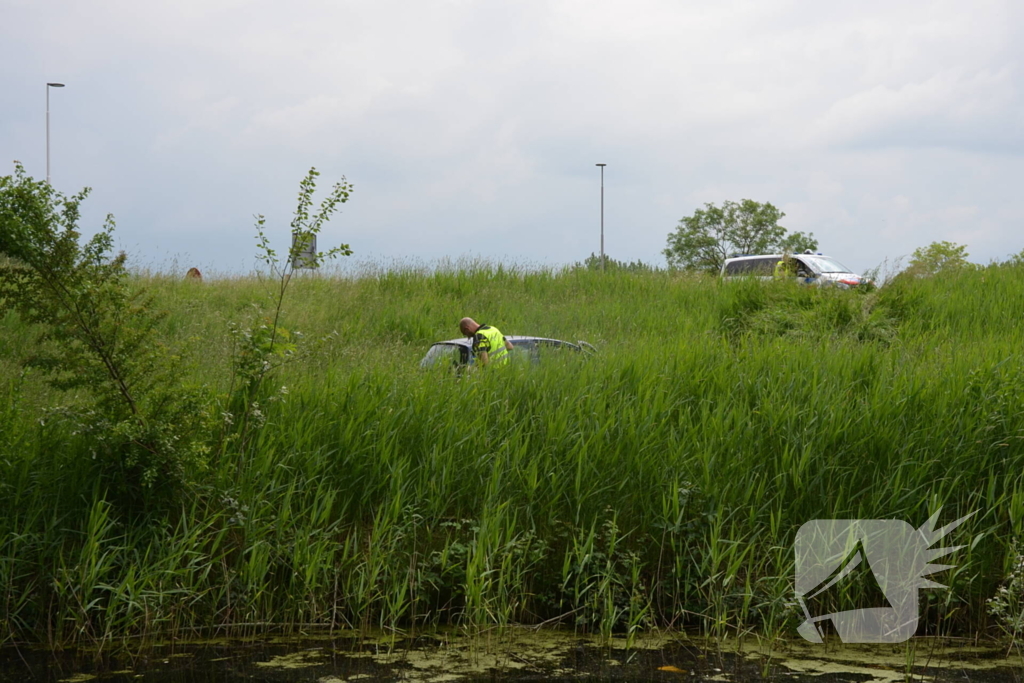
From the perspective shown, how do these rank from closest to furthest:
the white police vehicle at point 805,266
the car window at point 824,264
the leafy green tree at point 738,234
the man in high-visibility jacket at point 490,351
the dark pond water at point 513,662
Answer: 1. the dark pond water at point 513,662
2. the man in high-visibility jacket at point 490,351
3. the white police vehicle at point 805,266
4. the car window at point 824,264
5. the leafy green tree at point 738,234

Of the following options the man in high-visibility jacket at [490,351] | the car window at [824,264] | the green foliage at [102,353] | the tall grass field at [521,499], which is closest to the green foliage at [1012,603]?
the tall grass field at [521,499]

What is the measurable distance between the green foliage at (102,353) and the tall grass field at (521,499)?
0.19 meters

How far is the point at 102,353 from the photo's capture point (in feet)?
21.6

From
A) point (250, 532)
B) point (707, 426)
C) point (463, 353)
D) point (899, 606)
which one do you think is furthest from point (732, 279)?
point (250, 532)

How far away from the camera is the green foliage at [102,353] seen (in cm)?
641

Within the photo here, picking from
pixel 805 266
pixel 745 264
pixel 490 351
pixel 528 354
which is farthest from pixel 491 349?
pixel 745 264

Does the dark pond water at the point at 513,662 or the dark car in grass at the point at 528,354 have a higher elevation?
the dark car in grass at the point at 528,354

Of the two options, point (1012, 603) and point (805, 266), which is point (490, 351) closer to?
point (1012, 603)

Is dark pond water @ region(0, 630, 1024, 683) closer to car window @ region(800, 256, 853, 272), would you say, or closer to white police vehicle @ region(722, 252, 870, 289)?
white police vehicle @ region(722, 252, 870, 289)

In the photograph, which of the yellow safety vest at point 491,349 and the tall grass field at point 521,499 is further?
the yellow safety vest at point 491,349

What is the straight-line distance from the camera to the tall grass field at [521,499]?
19.9 feet

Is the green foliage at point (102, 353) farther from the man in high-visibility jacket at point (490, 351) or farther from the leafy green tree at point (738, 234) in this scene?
the leafy green tree at point (738, 234)

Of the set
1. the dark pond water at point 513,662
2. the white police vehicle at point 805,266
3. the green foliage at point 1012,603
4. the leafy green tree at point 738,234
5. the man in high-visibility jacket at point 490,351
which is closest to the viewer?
the dark pond water at point 513,662

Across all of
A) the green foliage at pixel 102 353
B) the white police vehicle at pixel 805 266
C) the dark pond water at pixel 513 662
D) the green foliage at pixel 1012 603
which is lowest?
the dark pond water at pixel 513 662
